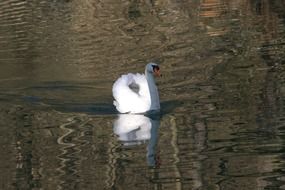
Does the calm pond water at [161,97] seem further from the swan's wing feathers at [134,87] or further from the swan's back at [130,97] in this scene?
the swan's wing feathers at [134,87]

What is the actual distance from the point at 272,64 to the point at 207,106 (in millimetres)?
3797

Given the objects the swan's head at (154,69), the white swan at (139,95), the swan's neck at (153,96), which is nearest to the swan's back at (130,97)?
the white swan at (139,95)

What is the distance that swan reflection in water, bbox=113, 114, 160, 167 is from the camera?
1311 cm

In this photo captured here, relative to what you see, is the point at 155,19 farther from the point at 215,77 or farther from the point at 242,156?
the point at 242,156

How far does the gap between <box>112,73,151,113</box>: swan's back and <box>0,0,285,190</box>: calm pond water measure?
22 cm

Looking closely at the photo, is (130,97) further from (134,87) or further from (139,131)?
(139,131)

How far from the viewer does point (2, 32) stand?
89.7 ft

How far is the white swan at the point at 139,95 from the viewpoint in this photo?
16.4 m

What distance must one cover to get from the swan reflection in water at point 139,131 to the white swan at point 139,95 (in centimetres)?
18

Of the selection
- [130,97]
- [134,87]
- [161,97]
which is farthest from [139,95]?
[161,97]

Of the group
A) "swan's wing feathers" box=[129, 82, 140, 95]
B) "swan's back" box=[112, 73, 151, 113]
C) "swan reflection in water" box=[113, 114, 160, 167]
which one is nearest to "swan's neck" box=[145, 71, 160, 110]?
"swan's back" box=[112, 73, 151, 113]

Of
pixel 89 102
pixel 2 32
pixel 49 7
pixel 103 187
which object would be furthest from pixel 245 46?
pixel 49 7

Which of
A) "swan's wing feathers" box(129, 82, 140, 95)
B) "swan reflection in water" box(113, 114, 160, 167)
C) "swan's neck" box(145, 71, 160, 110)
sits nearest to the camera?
"swan reflection in water" box(113, 114, 160, 167)

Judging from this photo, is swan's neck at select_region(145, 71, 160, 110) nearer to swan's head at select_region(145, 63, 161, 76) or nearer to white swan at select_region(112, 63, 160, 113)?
white swan at select_region(112, 63, 160, 113)
